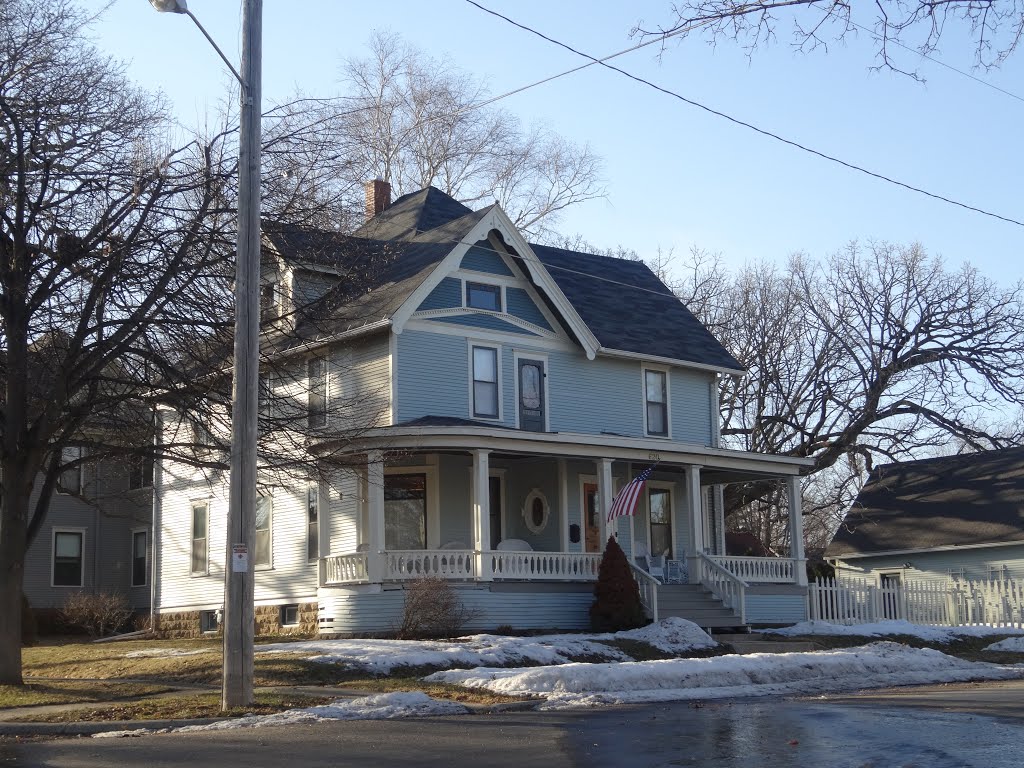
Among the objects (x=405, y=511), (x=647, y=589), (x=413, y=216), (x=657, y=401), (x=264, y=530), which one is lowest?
(x=647, y=589)

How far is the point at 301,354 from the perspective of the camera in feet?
80.7

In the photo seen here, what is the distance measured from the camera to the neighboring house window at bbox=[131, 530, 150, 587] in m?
36.8

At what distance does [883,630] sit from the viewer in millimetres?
27734

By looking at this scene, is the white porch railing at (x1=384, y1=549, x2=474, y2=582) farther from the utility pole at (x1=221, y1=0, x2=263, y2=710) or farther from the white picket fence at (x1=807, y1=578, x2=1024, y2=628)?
the utility pole at (x1=221, y1=0, x2=263, y2=710)

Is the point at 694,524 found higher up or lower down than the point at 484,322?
lower down

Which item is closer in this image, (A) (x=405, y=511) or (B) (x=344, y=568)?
(B) (x=344, y=568)

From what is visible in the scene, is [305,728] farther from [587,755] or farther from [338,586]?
[338,586]

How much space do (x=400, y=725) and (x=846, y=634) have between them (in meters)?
16.8

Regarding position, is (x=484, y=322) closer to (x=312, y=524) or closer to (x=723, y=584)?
(x=312, y=524)

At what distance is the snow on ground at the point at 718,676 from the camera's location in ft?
52.0

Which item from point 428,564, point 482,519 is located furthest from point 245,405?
point 428,564

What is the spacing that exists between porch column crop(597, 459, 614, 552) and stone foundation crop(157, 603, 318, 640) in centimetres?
638

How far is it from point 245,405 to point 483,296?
14.4 m

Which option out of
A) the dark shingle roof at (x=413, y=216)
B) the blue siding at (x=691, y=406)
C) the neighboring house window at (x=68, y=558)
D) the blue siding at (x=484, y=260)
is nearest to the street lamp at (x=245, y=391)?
the blue siding at (x=484, y=260)
